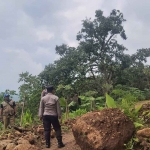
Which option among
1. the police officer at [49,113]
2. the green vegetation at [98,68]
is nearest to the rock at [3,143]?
the police officer at [49,113]

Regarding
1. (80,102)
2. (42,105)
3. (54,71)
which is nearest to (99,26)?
(54,71)

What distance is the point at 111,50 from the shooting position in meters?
25.3

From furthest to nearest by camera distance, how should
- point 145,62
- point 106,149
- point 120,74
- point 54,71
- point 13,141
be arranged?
point 145,62 < point 120,74 < point 54,71 < point 13,141 < point 106,149

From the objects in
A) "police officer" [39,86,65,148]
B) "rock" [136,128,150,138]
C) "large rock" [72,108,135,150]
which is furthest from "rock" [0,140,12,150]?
"rock" [136,128,150,138]

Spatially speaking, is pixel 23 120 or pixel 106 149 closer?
pixel 106 149

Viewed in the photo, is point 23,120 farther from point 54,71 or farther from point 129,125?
point 54,71

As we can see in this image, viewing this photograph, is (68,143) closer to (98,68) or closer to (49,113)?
(49,113)

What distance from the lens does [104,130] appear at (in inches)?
207

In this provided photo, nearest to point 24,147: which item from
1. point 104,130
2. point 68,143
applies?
point 68,143

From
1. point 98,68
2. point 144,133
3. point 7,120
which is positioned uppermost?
point 98,68

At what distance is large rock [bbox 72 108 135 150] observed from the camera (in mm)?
5102

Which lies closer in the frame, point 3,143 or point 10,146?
point 10,146

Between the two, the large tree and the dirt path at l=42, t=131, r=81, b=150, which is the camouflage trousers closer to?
the dirt path at l=42, t=131, r=81, b=150

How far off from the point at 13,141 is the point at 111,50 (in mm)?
19121
